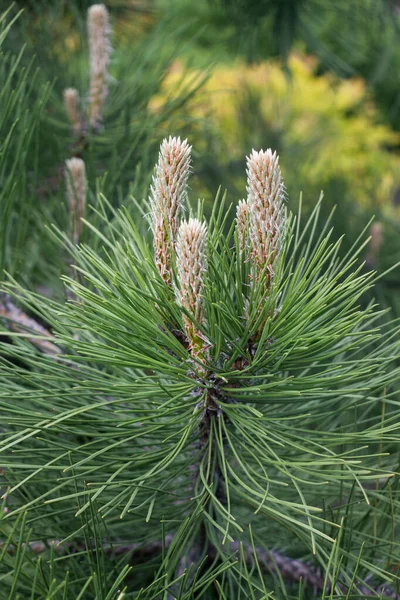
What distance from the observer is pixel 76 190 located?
20.1 inches

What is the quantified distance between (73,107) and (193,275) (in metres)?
0.37

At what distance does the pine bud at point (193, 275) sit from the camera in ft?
1.03

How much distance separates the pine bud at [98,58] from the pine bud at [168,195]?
344 millimetres

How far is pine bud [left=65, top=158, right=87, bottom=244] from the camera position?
50 centimetres

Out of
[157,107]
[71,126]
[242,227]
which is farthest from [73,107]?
[242,227]

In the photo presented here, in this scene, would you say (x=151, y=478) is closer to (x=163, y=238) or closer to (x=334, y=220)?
(x=163, y=238)

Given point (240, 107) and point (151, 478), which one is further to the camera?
point (240, 107)

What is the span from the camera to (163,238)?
35 centimetres

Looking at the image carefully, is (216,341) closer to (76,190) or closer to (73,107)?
(76,190)

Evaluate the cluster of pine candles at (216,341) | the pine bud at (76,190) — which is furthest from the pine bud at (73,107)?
the cluster of pine candles at (216,341)

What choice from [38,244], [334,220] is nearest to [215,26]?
[334,220]

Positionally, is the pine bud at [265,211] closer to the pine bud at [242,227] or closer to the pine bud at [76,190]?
the pine bud at [242,227]

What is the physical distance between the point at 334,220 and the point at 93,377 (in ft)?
2.53

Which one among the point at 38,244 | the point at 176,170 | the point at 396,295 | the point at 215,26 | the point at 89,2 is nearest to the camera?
the point at 176,170
